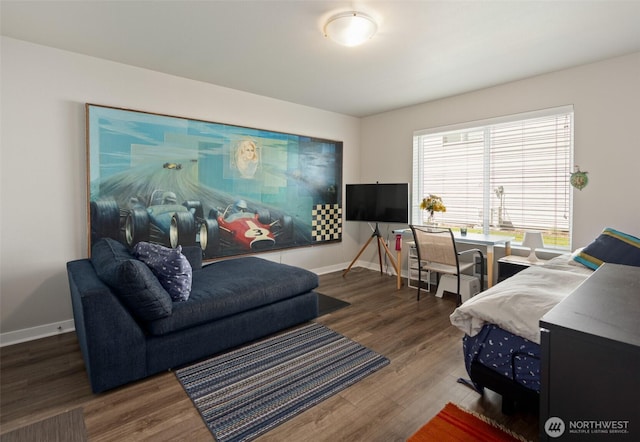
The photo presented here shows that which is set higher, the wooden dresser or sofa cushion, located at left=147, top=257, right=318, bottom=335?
the wooden dresser

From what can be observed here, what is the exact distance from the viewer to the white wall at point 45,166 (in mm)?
2746

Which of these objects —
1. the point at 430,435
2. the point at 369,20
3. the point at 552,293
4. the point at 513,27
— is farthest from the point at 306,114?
the point at 430,435

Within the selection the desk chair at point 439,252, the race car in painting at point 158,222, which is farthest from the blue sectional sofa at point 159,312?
the desk chair at point 439,252

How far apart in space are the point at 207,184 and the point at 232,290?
164cm

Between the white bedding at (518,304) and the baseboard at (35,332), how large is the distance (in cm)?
342

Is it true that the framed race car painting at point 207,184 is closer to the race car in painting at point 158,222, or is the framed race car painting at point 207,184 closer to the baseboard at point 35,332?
the race car in painting at point 158,222

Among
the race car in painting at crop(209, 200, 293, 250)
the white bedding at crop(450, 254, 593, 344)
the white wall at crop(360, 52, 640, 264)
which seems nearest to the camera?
the white bedding at crop(450, 254, 593, 344)

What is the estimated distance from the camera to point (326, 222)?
16.8ft

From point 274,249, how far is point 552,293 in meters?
3.31

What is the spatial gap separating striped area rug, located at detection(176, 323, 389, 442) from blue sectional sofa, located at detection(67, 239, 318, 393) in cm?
16

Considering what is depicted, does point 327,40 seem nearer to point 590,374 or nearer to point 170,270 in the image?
point 170,270

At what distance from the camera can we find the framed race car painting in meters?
3.17

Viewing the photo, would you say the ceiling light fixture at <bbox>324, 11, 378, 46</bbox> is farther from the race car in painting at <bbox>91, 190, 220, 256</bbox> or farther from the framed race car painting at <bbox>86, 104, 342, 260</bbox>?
the race car in painting at <bbox>91, 190, 220, 256</bbox>

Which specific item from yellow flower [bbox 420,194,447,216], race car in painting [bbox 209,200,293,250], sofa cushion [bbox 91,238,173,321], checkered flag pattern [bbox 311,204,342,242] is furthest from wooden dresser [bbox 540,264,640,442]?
checkered flag pattern [bbox 311,204,342,242]
